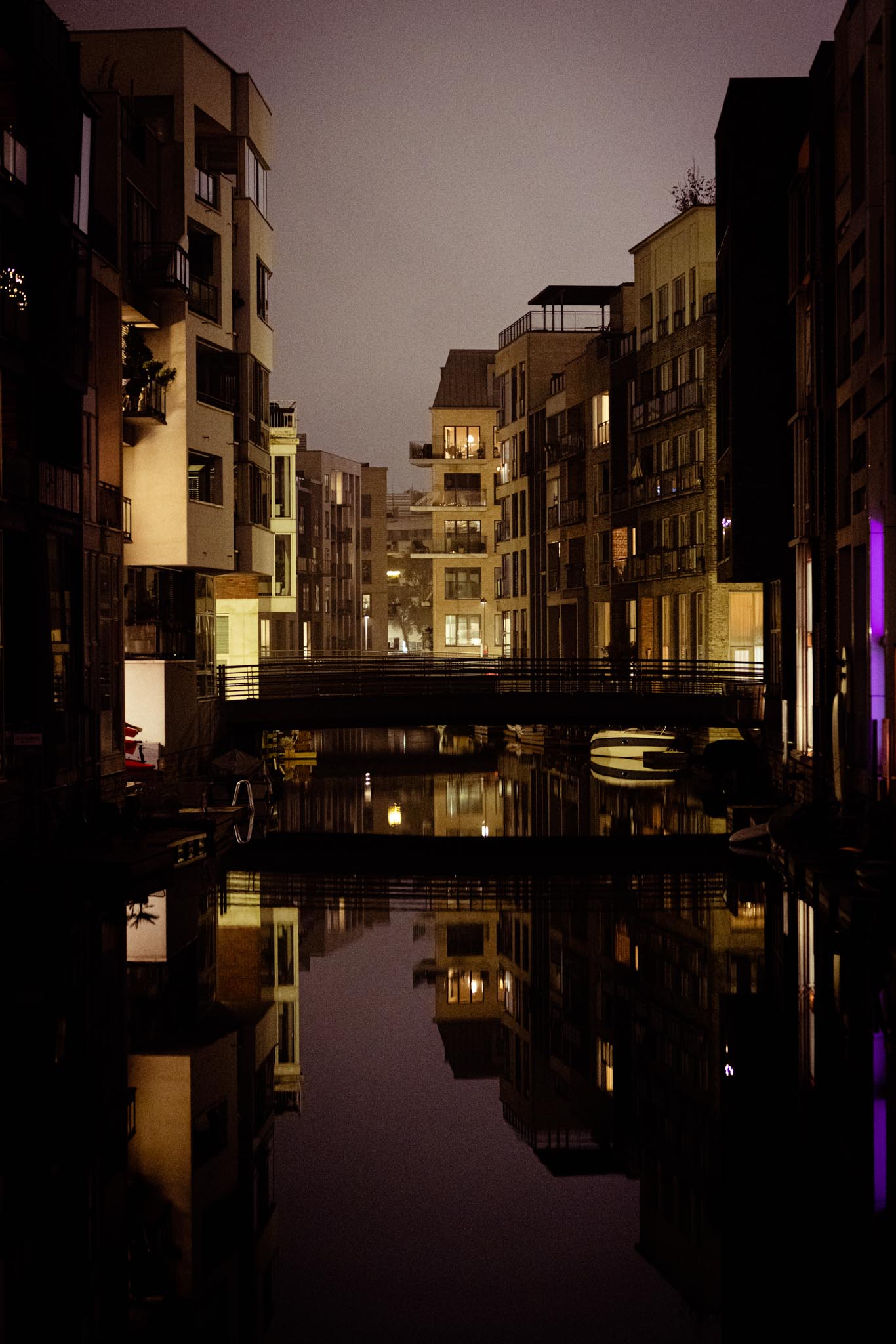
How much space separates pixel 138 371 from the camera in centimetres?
4803

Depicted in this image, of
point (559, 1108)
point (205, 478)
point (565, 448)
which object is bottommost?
point (559, 1108)

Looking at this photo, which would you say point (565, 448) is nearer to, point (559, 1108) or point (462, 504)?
point (462, 504)

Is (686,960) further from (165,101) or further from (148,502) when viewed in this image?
(165,101)

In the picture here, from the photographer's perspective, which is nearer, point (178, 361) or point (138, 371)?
point (138, 371)

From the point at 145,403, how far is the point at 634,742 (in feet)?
86.1

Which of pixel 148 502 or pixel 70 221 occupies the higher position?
pixel 70 221

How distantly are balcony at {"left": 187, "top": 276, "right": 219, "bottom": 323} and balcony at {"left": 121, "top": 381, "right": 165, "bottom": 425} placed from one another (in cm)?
398

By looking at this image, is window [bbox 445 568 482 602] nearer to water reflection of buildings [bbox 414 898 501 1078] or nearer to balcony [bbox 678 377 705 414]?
Answer: balcony [bbox 678 377 705 414]

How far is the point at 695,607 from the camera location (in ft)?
232

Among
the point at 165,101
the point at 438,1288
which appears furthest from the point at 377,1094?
the point at 165,101

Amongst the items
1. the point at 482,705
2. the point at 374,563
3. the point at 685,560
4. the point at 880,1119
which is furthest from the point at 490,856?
the point at 374,563

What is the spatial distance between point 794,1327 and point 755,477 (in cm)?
4330

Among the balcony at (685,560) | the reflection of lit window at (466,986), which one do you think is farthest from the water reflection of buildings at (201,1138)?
the balcony at (685,560)

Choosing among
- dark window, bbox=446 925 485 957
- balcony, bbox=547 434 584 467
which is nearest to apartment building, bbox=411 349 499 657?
balcony, bbox=547 434 584 467
